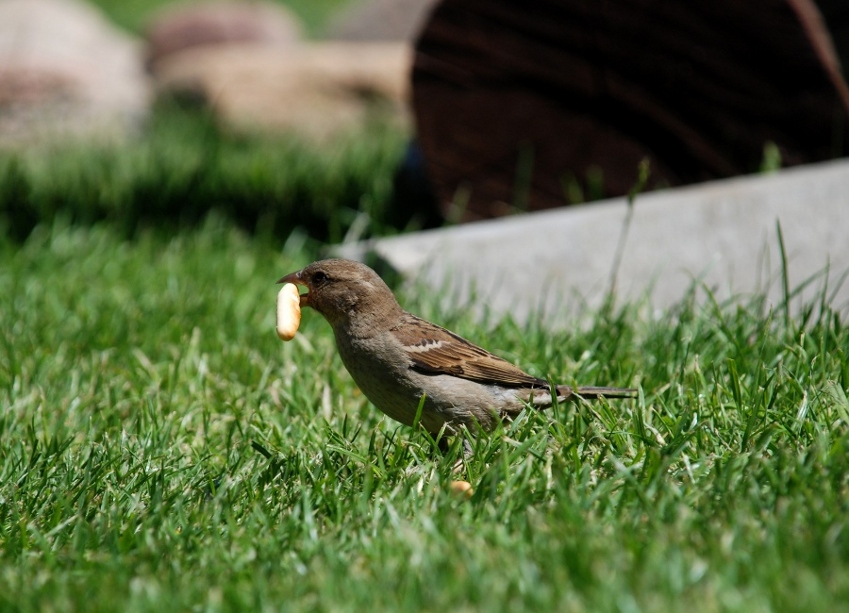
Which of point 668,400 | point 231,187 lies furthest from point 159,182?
point 668,400

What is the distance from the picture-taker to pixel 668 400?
3.72 meters

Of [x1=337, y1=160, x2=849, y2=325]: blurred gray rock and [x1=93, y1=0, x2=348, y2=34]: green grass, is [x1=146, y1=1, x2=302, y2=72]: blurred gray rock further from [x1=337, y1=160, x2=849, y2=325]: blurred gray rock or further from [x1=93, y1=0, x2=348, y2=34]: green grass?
[x1=337, y1=160, x2=849, y2=325]: blurred gray rock

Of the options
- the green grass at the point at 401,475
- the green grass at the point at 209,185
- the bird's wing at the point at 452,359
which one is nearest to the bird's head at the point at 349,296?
the bird's wing at the point at 452,359

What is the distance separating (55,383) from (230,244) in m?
2.34

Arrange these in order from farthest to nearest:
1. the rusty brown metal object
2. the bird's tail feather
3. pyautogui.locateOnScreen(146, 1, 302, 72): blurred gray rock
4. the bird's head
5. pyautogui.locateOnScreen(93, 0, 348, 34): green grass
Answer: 1. pyautogui.locateOnScreen(93, 0, 348, 34): green grass
2. pyautogui.locateOnScreen(146, 1, 302, 72): blurred gray rock
3. the rusty brown metal object
4. the bird's head
5. the bird's tail feather

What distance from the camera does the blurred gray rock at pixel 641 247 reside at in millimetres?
5109

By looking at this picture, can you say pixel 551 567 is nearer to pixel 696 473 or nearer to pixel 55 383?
pixel 696 473

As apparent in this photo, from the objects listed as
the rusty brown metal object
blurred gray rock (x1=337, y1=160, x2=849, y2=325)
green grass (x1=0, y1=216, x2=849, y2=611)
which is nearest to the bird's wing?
green grass (x1=0, y1=216, x2=849, y2=611)

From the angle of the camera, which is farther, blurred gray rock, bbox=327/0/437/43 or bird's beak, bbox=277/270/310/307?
blurred gray rock, bbox=327/0/437/43

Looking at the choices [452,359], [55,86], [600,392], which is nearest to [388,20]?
[55,86]

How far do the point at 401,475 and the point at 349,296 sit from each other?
0.84 metres

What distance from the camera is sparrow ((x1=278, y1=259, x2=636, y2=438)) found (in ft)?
12.0

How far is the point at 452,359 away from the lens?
12.4 feet

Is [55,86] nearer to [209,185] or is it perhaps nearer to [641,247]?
[209,185]
